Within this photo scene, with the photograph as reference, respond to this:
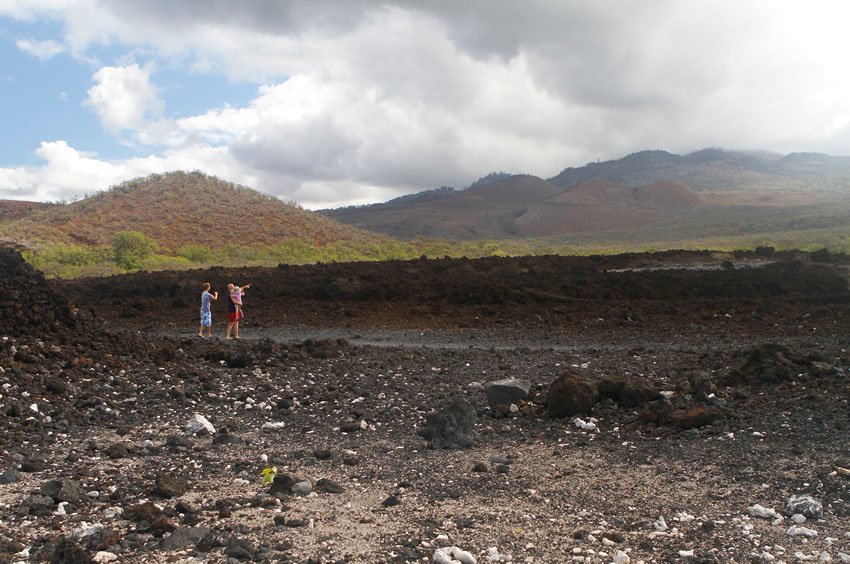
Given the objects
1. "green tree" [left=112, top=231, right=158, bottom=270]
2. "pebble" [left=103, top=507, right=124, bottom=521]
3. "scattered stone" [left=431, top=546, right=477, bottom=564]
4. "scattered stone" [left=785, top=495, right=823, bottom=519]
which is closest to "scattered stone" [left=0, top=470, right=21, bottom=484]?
"pebble" [left=103, top=507, right=124, bottom=521]

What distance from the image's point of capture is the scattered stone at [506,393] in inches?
328

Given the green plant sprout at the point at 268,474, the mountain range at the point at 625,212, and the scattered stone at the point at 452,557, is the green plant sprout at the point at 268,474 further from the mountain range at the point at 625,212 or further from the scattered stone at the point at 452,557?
the mountain range at the point at 625,212

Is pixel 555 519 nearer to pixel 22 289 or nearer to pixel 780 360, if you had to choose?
pixel 780 360

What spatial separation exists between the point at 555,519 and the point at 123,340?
27.8 ft

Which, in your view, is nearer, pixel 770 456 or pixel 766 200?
pixel 770 456

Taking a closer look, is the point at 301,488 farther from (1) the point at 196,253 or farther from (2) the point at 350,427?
(1) the point at 196,253

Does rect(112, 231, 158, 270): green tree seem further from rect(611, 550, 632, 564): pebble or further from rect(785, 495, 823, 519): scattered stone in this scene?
rect(785, 495, 823, 519): scattered stone

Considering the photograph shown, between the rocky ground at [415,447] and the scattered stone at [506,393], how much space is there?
29 millimetres

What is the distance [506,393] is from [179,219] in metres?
54.6

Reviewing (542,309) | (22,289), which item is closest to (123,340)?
(22,289)

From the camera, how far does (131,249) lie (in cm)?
4322

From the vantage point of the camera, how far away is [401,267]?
27.1 m

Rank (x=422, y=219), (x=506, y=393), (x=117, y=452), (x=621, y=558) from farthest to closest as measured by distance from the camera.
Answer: (x=422, y=219)
(x=506, y=393)
(x=117, y=452)
(x=621, y=558)

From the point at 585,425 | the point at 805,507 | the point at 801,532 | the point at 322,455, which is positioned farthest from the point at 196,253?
the point at 801,532
